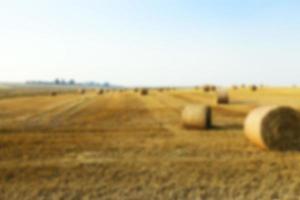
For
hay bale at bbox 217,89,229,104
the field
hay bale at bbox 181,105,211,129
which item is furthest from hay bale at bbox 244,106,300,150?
hay bale at bbox 217,89,229,104

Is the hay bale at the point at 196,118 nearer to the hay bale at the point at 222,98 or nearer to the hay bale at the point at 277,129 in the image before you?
the hay bale at the point at 277,129

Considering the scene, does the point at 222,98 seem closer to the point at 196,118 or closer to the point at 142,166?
the point at 196,118

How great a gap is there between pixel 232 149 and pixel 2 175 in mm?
7270

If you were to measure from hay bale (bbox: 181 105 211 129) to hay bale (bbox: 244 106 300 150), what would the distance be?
4508 mm

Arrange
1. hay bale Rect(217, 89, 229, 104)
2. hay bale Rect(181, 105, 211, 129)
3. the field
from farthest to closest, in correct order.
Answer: hay bale Rect(217, 89, 229, 104) < hay bale Rect(181, 105, 211, 129) < the field

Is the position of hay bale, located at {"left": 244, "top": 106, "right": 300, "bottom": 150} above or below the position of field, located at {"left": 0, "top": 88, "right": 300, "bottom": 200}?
above

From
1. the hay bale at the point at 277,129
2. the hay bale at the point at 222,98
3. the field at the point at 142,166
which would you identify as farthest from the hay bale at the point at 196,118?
the hay bale at the point at 222,98

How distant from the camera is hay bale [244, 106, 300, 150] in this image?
15336 mm

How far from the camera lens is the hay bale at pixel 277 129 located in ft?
50.3

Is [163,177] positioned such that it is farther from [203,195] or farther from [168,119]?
[168,119]

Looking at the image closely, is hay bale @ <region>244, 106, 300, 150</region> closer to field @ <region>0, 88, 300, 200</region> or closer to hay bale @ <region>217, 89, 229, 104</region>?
field @ <region>0, 88, 300, 200</region>

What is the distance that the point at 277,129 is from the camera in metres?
15.6

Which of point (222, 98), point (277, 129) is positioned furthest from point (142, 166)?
point (222, 98)

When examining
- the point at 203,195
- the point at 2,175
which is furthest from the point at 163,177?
the point at 2,175
